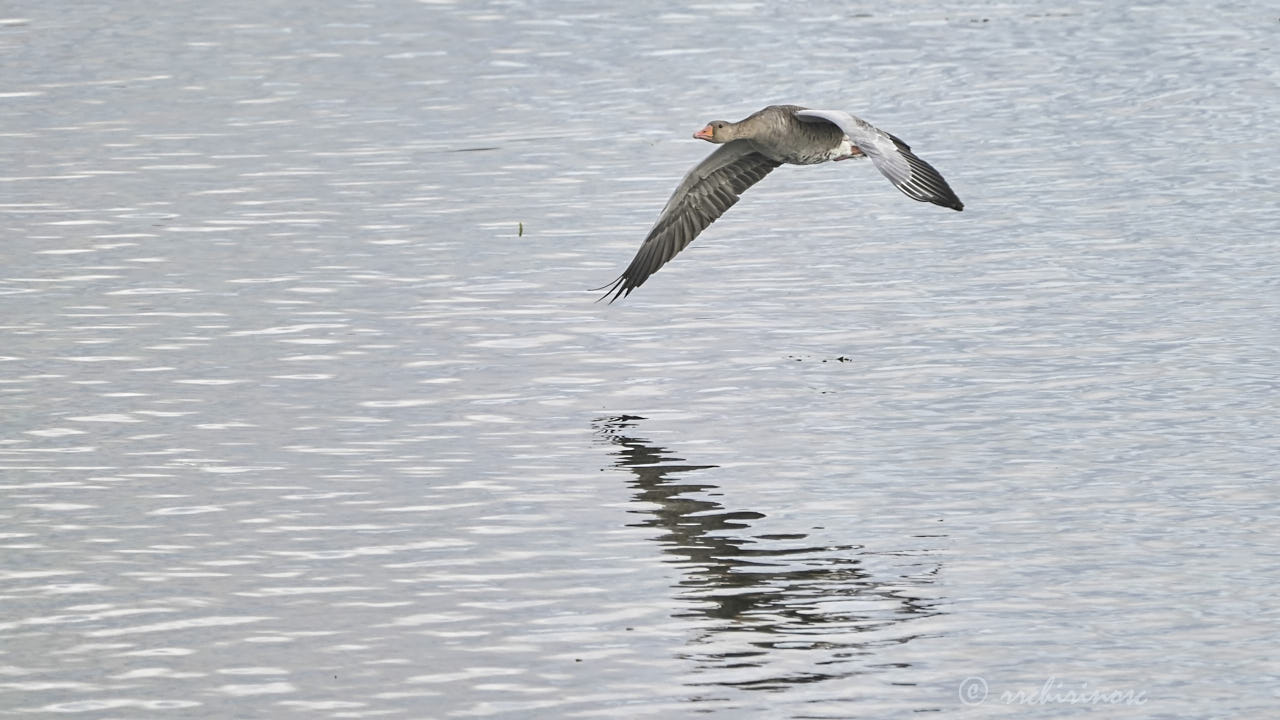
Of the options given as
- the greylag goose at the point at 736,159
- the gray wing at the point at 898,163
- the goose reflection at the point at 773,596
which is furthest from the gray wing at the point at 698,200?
the goose reflection at the point at 773,596

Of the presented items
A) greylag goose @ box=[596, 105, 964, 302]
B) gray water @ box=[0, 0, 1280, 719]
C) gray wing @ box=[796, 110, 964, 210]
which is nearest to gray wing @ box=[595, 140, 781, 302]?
greylag goose @ box=[596, 105, 964, 302]

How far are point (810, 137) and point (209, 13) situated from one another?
24.3 m

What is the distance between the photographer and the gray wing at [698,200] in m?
17.8

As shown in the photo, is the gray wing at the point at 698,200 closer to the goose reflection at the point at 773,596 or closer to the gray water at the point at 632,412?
the gray water at the point at 632,412

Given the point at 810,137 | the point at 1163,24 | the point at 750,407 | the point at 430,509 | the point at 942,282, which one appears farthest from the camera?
the point at 1163,24

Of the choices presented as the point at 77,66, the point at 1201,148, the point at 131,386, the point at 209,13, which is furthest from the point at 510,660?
the point at 209,13

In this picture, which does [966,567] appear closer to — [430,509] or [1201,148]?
[430,509]

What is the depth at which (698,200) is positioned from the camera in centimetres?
1806

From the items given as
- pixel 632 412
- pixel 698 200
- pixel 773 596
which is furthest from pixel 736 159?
pixel 773 596

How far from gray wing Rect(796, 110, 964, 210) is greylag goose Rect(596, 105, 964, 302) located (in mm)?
25

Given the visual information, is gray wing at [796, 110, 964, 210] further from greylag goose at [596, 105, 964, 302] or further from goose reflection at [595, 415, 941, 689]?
goose reflection at [595, 415, 941, 689]

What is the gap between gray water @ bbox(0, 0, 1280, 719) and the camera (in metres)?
10.9

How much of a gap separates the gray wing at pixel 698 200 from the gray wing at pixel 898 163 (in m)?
1.34

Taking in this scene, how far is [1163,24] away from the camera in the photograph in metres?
36.1
